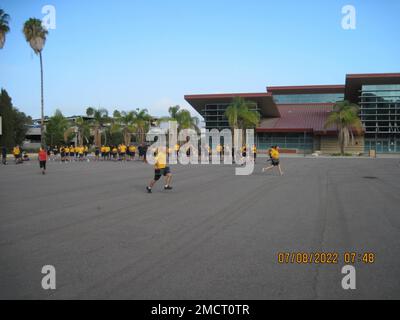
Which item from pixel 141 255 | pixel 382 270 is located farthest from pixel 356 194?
pixel 141 255

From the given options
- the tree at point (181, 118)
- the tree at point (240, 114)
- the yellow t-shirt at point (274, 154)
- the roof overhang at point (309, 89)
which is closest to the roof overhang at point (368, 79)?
the roof overhang at point (309, 89)

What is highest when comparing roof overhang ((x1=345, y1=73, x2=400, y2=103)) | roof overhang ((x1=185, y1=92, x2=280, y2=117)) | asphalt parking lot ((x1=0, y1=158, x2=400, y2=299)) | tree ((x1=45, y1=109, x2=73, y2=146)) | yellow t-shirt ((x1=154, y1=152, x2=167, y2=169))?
roof overhang ((x1=345, y1=73, x2=400, y2=103))

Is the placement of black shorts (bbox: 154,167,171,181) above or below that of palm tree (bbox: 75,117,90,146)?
below

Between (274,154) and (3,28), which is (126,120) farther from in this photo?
(274,154)

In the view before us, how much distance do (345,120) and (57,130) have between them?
5144 centimetres

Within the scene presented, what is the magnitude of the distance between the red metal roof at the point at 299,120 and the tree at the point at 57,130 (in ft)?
120

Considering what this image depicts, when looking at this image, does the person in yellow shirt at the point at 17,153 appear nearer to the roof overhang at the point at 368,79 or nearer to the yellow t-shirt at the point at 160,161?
the yellow t-shirt at the point at 160,161

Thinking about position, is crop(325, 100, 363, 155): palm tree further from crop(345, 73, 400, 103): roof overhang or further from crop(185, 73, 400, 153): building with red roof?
crop(345, 73, 400, 103): roof overhang

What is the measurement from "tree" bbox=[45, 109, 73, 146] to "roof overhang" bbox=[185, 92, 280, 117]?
25.0 meters

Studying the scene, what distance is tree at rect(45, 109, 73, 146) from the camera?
79000mm

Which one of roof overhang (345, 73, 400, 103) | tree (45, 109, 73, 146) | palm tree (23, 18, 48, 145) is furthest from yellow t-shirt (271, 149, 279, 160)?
tree (45, 109, 73, 146)

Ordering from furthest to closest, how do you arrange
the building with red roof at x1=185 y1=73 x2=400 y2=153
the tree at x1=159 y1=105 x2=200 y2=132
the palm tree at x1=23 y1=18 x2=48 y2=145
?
1. the building with red roof at x1=185 y1=73 x2=400 y2=153
2. the tree at x1=159 y1=105 x2=200 y2=132
3. the palm tree at x1=23 y1=18 x2=48 y2=145
